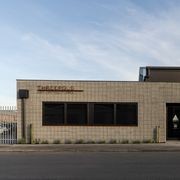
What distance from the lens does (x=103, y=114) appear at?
30031 millimetres

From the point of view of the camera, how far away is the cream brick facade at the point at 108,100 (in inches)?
1155

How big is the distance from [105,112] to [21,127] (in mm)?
5047

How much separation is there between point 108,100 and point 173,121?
15.3ft

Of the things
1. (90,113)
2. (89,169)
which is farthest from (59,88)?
(89,169)

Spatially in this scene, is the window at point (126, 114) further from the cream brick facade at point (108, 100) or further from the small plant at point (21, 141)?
the small plant at point (21, 141)

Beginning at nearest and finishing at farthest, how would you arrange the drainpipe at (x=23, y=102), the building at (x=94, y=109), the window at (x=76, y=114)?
the drainpipe at (x=23, y=102) < the building at (x=94, y=109) < the window at (x=76, y=114)

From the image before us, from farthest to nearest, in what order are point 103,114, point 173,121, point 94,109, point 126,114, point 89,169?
point 173,121 → point 126,114 → point 103,114 → point 94,109 → point 89,169

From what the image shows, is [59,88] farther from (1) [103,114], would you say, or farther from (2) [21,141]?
(2) [21,141]

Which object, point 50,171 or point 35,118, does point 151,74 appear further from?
point 50,171

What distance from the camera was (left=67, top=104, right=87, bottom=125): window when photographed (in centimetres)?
2972

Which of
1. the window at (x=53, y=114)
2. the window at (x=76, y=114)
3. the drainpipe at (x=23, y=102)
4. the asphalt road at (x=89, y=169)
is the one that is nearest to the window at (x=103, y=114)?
the window at (x=76, y=114)

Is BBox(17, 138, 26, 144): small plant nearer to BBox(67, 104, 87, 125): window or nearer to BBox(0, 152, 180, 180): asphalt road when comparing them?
BBox(67, 104, 87, 125): window

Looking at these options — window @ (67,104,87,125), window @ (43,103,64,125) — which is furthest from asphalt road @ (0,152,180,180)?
window @ (67,104,87,125)

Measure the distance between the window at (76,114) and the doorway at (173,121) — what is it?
5.44m
